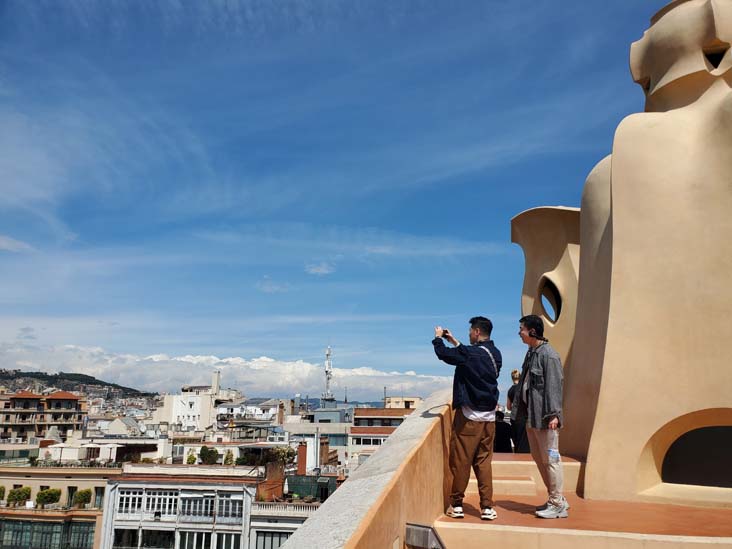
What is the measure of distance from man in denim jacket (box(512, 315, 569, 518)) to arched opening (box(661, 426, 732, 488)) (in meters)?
4.75

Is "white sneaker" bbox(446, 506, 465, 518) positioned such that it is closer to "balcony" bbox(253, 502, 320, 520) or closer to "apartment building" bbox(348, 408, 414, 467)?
"balcony" bbox(253, 502, 320, 520)

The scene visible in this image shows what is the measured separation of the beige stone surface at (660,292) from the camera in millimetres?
7566

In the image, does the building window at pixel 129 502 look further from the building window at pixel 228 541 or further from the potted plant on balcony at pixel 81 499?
the building window at pixel 228 541

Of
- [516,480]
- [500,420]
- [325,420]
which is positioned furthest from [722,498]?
[325,420]

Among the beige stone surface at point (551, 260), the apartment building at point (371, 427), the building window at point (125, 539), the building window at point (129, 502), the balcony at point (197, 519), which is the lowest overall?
the building window at point (125, 539)

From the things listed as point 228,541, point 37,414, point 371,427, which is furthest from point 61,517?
point 37,414

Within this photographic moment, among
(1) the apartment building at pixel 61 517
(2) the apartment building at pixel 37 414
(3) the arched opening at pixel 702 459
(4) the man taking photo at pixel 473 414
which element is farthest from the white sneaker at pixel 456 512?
(2) the apartment building at pixel 37 414

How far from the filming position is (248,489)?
99.9 feet

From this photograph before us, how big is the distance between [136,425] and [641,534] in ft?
225

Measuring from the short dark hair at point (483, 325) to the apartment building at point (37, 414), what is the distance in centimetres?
6997

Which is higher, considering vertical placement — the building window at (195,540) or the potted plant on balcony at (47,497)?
the potted plant on balcony at (47,497)

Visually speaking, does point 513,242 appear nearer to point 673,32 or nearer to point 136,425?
point 673,32

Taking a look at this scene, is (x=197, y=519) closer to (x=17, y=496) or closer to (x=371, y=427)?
(x=17, y=496)

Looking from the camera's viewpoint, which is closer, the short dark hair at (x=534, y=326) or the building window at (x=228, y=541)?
the short dark hair at (x=534, y=326)
